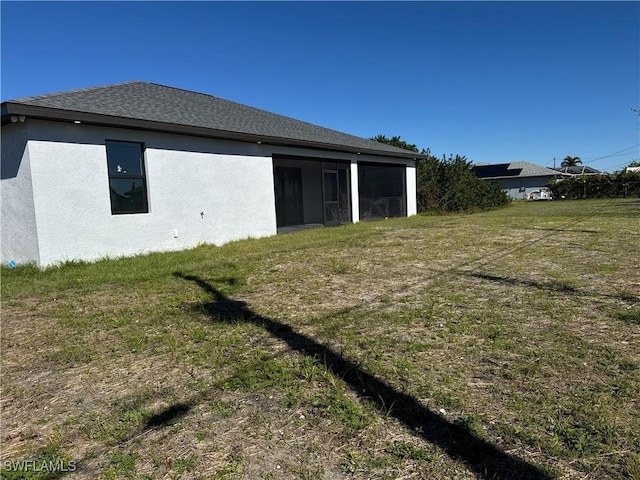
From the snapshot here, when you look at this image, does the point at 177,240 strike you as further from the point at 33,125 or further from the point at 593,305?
the point at 593,305

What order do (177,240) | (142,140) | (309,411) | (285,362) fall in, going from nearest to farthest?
(309,411) < (285,362) < (142,140) < (177,240)

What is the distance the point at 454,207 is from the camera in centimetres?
2178

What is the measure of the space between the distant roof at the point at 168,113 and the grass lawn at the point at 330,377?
3.53 meters

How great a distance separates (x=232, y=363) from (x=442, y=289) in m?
3.18

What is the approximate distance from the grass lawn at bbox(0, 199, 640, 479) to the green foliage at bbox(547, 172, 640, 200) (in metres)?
32.7

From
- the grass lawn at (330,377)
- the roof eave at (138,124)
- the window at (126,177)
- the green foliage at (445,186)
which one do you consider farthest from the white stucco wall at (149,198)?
the green foliage at (445,186)

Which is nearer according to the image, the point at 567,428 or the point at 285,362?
the point at 567,428

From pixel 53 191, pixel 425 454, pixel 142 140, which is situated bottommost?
pixel 425 454

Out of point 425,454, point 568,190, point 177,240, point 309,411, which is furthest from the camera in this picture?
point 568,190

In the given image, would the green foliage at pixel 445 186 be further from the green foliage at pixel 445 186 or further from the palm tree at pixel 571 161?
the palm tree at pixel 571 161

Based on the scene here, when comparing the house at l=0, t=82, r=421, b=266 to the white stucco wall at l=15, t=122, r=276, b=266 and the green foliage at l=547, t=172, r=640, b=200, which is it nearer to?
the white stucco wall at l=15, t=122, r=276, b=266

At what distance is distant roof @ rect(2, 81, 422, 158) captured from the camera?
772 centimetres

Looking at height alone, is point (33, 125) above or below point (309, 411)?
above

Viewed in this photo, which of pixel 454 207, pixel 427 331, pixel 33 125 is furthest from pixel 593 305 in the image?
pixel 454 207
